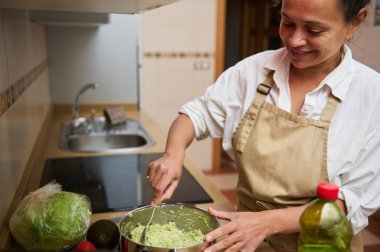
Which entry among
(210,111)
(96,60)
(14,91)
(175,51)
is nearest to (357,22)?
(210,111)

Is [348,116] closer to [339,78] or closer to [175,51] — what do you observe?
[339,78]

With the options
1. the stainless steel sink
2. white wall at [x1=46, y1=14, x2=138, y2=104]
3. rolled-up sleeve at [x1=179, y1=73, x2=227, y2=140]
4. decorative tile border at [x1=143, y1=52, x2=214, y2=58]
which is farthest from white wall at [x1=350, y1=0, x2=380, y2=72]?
decorative tile border at [x1=143, y1=52, x2=214, y2=58]

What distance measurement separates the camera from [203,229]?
91 cm

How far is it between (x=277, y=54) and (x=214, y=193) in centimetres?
54

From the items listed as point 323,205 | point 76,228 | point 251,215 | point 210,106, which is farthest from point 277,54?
point 76,228

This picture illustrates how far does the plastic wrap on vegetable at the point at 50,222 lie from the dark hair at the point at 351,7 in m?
0.77

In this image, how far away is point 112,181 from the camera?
146 centimetres

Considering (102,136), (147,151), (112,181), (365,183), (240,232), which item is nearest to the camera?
(240,232)

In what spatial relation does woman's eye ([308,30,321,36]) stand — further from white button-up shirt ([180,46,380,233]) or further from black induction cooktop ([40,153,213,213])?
black induction cooktop ([40,153,213,213])

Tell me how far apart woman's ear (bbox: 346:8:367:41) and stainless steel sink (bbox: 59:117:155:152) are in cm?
136

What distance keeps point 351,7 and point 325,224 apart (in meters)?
0.54

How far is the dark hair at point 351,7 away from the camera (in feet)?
2.82

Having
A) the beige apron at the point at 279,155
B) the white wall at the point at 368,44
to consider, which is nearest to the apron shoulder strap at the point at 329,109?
the beige apron at the point at 279,155

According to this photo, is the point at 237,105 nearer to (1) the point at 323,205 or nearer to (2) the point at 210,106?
(2) the point at 210,106
